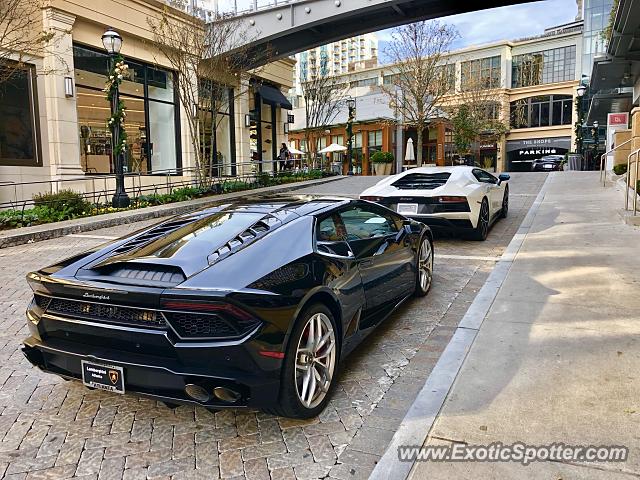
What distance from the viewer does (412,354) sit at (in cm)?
442

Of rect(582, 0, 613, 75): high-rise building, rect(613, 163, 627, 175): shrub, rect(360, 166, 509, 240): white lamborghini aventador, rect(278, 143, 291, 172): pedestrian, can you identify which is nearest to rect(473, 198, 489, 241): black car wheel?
rect(360, 166, 509, 240): white lamborghini aventador

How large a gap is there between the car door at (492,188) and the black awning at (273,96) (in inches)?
763

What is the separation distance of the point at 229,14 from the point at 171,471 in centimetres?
2099

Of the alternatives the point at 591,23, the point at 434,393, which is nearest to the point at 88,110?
the point at 434,393

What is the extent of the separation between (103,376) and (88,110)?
17577mm

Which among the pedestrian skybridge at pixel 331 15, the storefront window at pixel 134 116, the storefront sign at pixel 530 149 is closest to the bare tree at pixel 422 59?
the pedestrian skybridge at pixel 331 15

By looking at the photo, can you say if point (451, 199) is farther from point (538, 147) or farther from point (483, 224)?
point (538, 147)

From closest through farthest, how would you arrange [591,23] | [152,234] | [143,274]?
1. [143,274]
2. [152,234]
3. [591,23]

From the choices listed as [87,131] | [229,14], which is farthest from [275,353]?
[229,14]

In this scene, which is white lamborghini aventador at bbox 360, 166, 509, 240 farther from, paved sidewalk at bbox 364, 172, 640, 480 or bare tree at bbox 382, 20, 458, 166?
bare tree at bbox 382, 20, 458, 166

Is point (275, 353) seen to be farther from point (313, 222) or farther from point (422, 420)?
point (313, 222)

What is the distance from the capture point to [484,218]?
30.6ft

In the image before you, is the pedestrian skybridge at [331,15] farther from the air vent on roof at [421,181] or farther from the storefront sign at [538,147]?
the storefront sign at [538,147]

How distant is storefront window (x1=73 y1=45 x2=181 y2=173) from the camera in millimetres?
18094
